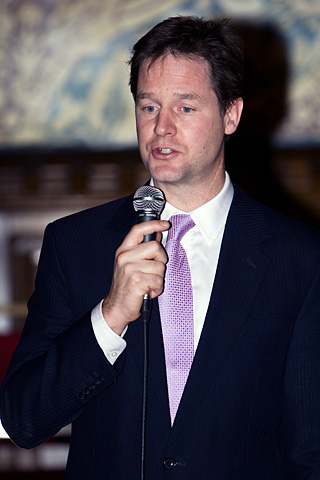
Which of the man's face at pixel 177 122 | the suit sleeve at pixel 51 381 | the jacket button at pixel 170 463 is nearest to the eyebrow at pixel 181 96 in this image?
the man's face at pixel 177 122

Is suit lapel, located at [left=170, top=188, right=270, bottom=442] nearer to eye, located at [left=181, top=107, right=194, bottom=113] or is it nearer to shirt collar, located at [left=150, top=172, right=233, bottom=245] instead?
shirt collar, located at [left=150, top=172, right=233, bottom=245]

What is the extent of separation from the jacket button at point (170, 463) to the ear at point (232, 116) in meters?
0.95

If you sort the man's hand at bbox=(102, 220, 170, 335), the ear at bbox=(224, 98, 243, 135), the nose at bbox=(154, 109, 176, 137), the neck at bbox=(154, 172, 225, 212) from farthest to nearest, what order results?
the ear at bbox=(224, 98, 243, 135)
the neck at bbox=(154, 172, 225, 212)
the nose at bbox=(154, 109, 176, 137)
the man's hand at bbox=(102, 220, 170, 335)

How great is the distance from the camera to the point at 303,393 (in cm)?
202

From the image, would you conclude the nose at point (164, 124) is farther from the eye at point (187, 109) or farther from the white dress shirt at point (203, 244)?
the white dress shirt at point (203, 244)

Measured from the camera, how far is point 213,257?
6.99ft

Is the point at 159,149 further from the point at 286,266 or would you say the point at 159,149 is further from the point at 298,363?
the point at 298,363

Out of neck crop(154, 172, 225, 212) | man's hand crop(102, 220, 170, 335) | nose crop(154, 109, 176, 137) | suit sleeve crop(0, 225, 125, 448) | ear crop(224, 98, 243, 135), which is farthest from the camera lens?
ear crop(224, 98, 243, 135)

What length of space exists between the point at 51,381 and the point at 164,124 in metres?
0.72

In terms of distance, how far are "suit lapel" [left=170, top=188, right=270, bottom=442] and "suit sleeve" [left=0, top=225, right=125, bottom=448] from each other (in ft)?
0.66

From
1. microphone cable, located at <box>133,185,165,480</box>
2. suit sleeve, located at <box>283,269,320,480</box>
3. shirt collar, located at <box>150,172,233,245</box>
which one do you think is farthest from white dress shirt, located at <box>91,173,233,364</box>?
suit sleeve, located at <box>283,269,320,480</box>

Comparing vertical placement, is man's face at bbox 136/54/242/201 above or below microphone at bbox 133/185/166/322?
above

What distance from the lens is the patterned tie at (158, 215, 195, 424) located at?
1969 millimetres

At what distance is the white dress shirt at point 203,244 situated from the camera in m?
2.05
